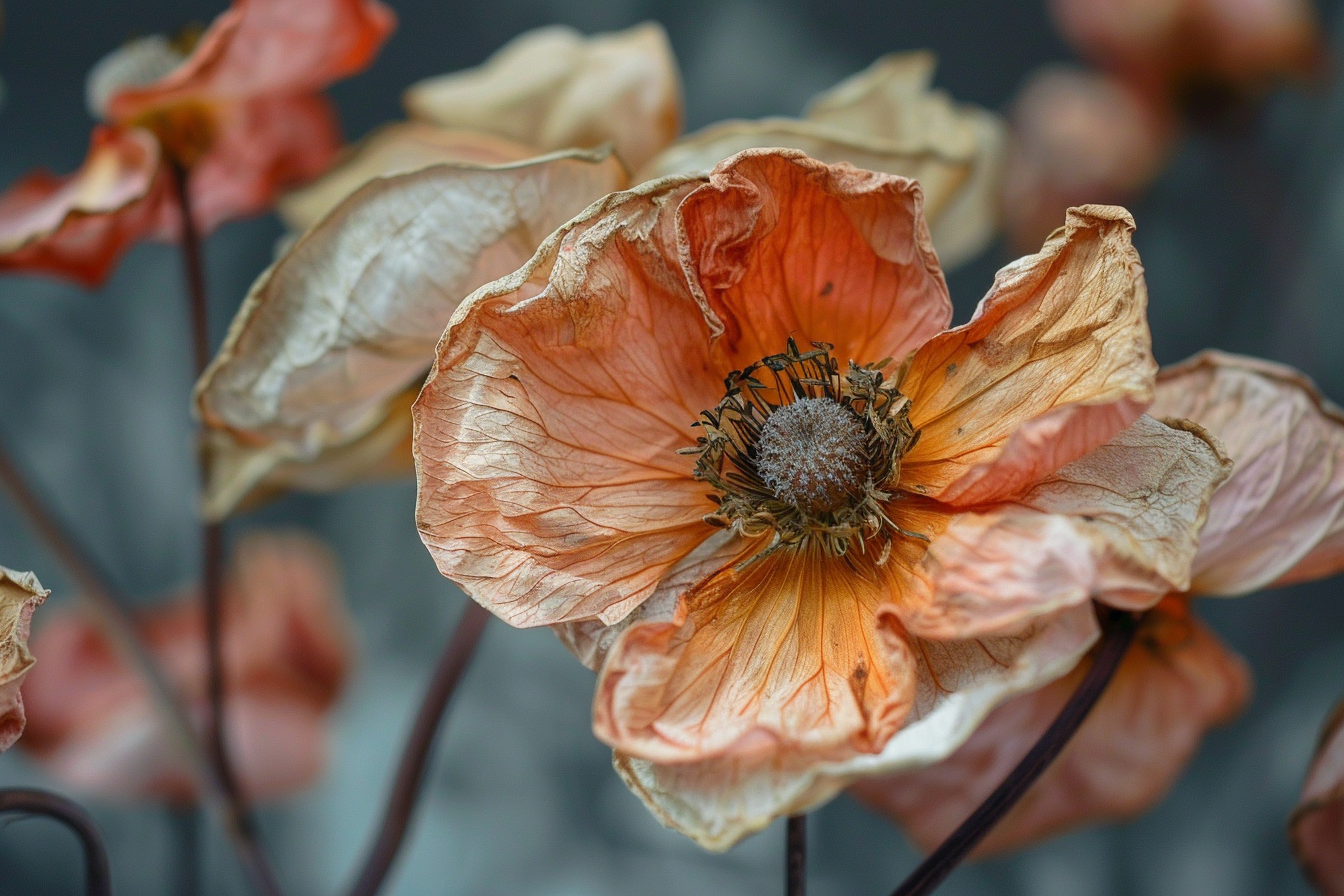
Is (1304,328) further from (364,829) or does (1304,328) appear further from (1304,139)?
(364,829)

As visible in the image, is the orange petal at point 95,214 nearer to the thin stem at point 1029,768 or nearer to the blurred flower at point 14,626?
the blurred flower at point 14,626

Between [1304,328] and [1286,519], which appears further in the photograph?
[1304,328]

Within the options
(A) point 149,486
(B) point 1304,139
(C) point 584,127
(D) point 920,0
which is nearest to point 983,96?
(D) point 920,0

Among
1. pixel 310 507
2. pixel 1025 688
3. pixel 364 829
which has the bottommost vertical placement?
pixel 364 829

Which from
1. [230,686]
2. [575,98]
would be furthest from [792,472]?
[230,686]

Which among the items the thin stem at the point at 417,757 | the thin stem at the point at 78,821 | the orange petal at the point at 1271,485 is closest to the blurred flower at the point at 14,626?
the thin stem at the point at 78,821

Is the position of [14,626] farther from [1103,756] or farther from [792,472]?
[1103,756]

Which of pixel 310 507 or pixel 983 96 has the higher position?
pixel 983 96
